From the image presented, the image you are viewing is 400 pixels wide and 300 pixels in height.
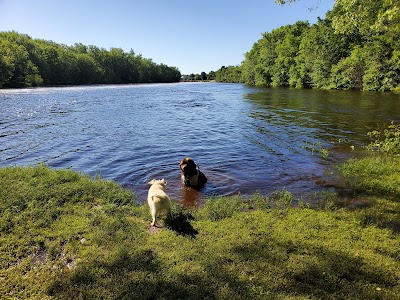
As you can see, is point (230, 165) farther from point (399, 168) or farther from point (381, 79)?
point (381, 79)

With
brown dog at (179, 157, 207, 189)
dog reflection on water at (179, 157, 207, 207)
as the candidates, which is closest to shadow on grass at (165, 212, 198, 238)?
dog reflection on water at (179, 157, 207, 207)

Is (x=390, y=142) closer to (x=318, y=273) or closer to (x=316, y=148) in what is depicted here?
(x=316, y=148)

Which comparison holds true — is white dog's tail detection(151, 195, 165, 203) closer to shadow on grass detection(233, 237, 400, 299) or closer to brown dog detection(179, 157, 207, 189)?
shadow on grass detection(233, 237, 400, 299)

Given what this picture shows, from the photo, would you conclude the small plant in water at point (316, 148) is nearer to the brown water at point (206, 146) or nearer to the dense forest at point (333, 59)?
the brown water at point (206, 146)

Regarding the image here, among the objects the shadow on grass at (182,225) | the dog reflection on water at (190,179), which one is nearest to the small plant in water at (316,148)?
the dog reflection on water at (190,179)

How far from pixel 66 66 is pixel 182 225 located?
120m

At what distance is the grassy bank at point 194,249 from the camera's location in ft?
13.7

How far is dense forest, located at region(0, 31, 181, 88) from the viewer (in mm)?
79637

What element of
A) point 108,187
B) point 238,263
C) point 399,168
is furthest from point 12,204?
point 399,168

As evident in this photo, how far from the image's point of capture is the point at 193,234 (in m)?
5.66

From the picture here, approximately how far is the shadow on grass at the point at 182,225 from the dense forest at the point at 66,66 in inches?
3137

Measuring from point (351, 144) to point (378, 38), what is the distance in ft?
132

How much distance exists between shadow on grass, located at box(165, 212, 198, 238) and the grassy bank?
0.02 m

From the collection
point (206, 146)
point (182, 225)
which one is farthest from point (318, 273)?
point (206, 146)
